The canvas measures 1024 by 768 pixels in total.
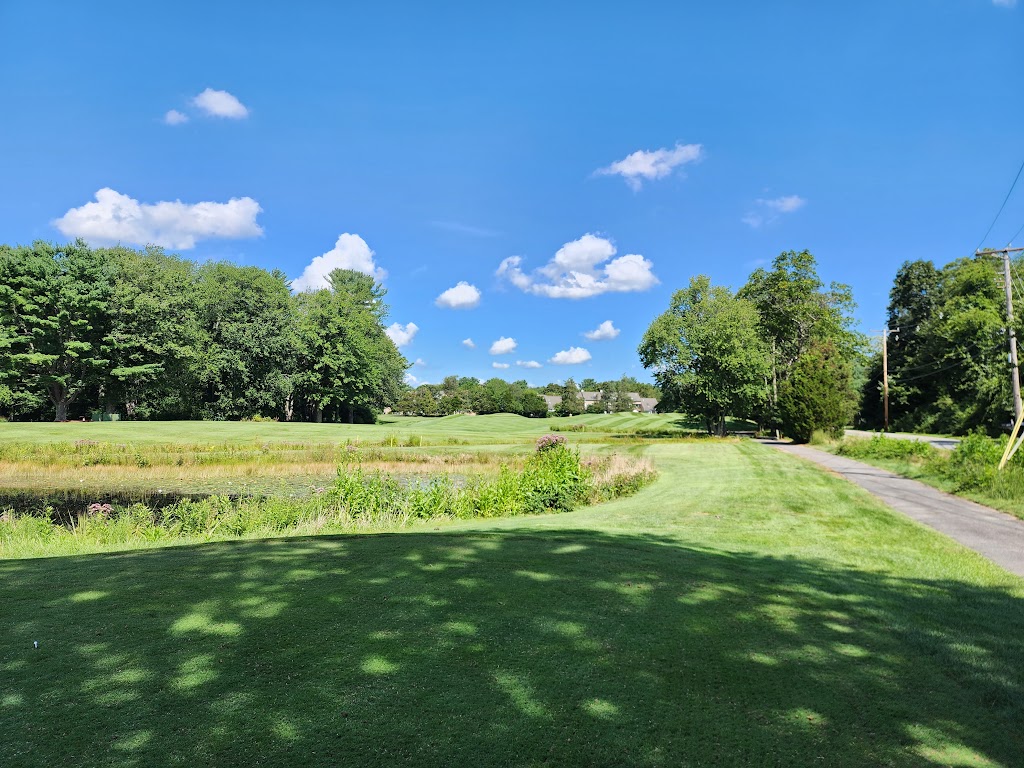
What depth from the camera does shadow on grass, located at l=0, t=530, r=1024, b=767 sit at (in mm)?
2355

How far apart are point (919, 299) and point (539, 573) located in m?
66.8

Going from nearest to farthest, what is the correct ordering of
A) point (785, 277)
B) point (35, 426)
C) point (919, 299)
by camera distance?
1. point (35, 426)
2. point (785, 277)
3. point (919, 299)

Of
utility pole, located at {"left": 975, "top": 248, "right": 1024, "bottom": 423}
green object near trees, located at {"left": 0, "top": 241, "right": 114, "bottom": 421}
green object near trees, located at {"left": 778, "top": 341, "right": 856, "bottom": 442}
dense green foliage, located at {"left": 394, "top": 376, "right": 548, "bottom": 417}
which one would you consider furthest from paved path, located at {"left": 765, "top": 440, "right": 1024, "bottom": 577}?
dense green foliage, located at {"left": 394, "top": 376, "right": 548, "bottom": 417}

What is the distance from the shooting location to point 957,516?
10.1m

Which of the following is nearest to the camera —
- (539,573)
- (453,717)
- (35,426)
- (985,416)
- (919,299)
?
(453,717)

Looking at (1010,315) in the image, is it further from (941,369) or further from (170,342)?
(170,342)

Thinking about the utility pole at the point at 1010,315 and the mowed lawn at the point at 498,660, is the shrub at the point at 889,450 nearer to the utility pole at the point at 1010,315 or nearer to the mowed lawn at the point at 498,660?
the utility pole at the point at 1010,315

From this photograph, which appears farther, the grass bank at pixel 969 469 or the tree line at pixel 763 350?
the tree line at pixel 763 350

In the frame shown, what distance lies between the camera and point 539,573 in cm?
503

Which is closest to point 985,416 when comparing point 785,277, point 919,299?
point 785,277

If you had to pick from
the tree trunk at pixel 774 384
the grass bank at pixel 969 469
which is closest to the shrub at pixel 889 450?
the grass bank at pixel 969 469

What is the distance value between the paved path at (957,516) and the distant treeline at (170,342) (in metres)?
44.6

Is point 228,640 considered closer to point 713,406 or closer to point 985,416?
point 713,406

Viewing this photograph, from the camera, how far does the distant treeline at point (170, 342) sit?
39.2m
